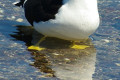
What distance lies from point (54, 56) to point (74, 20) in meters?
0.64

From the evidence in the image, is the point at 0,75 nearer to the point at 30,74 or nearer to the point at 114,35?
the point at 30,74

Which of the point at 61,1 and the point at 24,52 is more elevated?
the point at 61,1

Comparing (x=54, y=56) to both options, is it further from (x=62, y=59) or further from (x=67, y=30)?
(x=67, y=30)

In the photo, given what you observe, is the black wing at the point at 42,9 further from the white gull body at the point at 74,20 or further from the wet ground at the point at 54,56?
the wet ground at the point at 54,56

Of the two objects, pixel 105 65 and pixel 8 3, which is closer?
pixel 105 65

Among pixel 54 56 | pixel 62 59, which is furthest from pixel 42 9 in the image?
pixel 62 59

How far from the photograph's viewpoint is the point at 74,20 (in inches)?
239

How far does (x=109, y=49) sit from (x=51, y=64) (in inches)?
48.5

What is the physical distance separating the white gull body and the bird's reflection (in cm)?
29

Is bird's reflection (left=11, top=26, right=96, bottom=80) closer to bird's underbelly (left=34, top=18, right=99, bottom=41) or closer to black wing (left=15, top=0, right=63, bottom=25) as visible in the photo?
bird's underbelly (left=34, top=18, right=99, bottom=41)

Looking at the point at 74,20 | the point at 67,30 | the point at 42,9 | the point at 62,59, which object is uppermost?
the point at 42,9

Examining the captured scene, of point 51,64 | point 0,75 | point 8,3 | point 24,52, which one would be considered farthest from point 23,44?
point 8,3

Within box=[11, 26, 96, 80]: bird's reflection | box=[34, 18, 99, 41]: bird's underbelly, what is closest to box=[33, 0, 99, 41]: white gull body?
box=[34, 18, 99, 41]: bird's underbelly

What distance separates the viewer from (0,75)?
17.4ft
